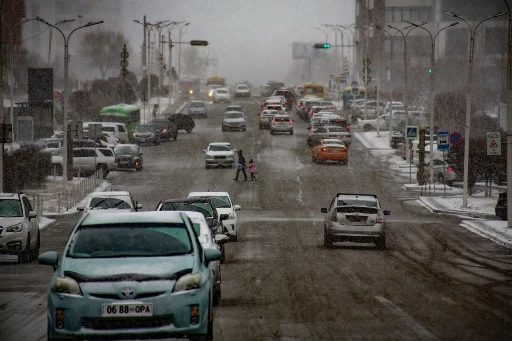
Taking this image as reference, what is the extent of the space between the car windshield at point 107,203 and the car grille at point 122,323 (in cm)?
2078

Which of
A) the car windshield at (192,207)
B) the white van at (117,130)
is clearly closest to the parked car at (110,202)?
the car windshield at (192,207)

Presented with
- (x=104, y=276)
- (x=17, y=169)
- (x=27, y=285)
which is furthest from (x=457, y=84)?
(x=104, y=276)

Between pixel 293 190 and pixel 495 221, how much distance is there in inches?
623

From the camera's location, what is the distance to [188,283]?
491 inches

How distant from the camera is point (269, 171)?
212 feet

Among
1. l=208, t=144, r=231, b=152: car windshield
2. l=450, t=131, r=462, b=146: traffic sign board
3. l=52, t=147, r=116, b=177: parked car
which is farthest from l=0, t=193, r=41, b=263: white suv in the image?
l=208, t=144, r=231, b=152: car windshield

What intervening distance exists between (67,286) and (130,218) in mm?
1682

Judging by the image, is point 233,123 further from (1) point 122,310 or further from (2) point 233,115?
(1) point 122,310

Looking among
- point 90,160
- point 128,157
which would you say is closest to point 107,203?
point 90,160

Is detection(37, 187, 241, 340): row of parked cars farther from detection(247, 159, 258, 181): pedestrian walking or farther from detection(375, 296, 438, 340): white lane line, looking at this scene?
detection(247, 159, 258, 181): pedestrian walking

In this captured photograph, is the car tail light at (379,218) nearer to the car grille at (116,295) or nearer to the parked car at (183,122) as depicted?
the car grille at (116,295)

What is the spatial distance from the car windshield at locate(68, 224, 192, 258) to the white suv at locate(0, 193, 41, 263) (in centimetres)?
1432

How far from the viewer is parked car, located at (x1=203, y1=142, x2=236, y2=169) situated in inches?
2569

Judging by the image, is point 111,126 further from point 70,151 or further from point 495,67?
point 495,67
